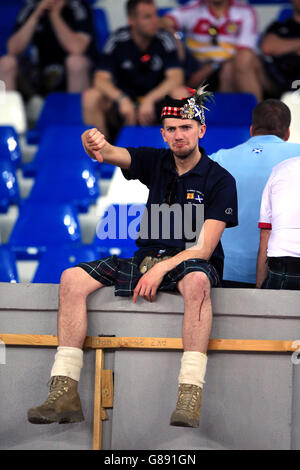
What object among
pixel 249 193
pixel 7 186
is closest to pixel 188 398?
pixel 249 193

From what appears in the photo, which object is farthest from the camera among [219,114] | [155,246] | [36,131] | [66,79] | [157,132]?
[66,79]

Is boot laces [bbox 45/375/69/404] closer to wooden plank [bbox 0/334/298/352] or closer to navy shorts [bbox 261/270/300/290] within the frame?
wooden plank [bbox 0/334/298/352]

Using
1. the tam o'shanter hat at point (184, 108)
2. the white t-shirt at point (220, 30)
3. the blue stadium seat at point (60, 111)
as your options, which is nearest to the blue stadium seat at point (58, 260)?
the tam o'shanter hat at point (184, 108)

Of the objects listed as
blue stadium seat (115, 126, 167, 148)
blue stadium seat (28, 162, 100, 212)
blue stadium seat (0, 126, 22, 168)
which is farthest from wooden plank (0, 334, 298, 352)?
blue stadium seat (0, 126, 22, 168)

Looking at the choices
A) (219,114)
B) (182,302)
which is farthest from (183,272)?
(219,114)

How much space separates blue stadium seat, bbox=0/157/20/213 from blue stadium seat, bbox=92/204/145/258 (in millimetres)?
640

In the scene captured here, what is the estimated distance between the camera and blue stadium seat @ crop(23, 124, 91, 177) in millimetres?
4270

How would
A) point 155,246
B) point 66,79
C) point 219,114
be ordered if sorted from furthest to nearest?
1. point 66,79
2. point 219,114
3. point 155,246

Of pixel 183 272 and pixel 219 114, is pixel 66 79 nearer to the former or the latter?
pixel 219 114

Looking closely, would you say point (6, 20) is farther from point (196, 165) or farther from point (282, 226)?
point (282, 226)

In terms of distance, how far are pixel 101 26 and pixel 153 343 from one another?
398 cm

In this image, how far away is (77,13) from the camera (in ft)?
17.3

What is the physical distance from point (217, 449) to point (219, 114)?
2.64m

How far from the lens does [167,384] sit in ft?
7.79
